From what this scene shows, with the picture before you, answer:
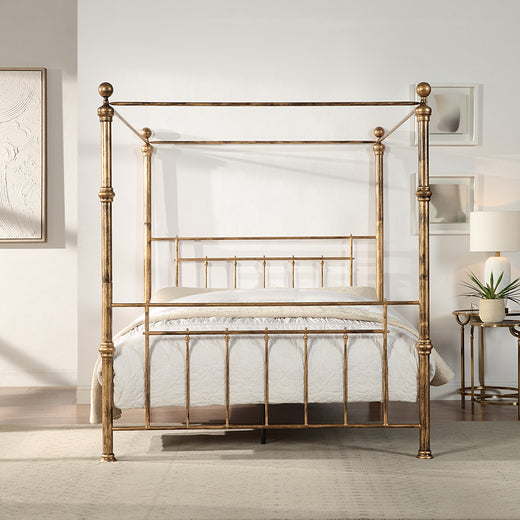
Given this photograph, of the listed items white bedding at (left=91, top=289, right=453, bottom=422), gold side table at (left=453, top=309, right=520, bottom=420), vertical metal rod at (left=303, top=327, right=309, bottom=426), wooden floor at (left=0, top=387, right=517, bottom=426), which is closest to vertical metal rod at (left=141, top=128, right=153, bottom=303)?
wooden floor at (left=0, top=387, right=517, bottom=426)

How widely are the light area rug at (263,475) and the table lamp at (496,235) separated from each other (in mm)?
976

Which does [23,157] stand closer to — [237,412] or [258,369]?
[237,412]

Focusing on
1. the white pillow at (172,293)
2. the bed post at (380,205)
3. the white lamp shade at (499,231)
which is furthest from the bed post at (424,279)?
the white pillow at (172,293)

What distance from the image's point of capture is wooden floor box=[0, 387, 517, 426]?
387 cm

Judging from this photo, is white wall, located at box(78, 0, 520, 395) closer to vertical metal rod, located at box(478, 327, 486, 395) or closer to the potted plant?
vertical metal rod, located at box(478, 327, 486, 395)

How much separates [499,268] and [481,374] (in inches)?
28.0

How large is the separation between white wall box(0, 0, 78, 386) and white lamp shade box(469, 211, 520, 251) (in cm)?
281

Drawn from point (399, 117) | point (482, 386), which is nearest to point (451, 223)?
point (399, 117)

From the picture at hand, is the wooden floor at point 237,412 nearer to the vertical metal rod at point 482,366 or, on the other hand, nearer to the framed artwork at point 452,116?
the vertical metal rod at point 482,366

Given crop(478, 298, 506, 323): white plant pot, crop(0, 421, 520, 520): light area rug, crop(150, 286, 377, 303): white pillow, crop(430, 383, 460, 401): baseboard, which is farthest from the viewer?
crop(430, 383, 460, 401): baseboard

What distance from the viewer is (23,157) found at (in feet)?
16.6

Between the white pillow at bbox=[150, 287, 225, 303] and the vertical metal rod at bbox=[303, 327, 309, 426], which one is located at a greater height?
the white pillow at bbox=[150, 287, 225, 303]

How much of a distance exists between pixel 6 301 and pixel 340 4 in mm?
3071

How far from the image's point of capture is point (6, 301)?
509 centimetres
